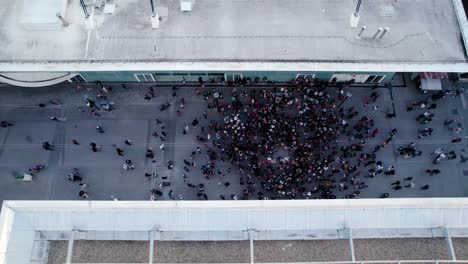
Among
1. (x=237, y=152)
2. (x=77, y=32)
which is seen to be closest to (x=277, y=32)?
(x=237, y=152)

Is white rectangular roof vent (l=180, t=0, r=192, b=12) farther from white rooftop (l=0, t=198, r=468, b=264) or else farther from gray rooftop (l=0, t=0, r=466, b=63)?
white rooftop (l=0, t=198, r=468, b=264)

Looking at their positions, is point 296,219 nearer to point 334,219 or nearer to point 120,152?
point 334,219

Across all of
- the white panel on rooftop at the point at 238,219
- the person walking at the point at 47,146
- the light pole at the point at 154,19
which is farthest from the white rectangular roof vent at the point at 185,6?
the white panel on rooftop at the point at 238,219

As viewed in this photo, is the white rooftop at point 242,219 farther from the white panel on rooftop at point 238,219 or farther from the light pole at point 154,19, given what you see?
the light pole at point 154,19

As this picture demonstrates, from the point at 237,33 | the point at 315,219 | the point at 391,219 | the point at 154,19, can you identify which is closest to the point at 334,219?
the point at 315,219

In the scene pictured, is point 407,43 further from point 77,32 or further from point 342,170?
point 77,32

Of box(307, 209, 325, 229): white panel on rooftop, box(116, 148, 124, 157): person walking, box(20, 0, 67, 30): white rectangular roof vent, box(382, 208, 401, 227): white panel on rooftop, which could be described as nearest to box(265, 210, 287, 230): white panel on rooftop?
box(307, 209, 325, 229): white panel on rooftop
